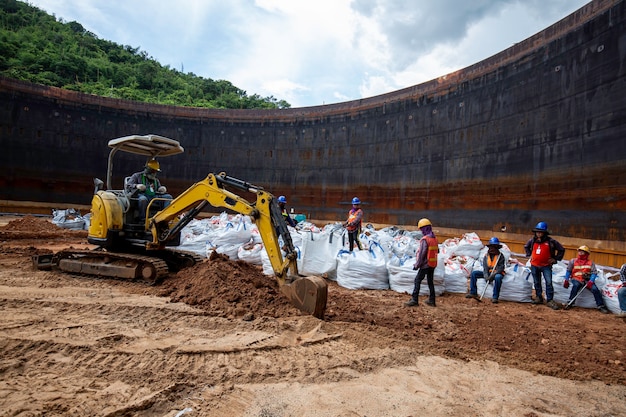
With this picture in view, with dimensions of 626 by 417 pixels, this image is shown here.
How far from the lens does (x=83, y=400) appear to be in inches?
80.5

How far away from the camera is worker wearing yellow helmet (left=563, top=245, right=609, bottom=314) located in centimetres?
531

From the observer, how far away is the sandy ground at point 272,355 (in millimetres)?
2189

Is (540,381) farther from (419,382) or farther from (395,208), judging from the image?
(395,208)

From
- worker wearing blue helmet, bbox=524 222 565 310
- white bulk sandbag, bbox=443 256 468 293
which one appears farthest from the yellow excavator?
worker wearing blue helmet, bbox=524 222 565 310

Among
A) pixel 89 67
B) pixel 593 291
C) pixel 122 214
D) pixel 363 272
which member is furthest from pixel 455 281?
pixel 89 67

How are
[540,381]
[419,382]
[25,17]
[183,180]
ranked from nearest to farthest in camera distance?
[419,382]
[540,381]
[183,180]
[25,17]

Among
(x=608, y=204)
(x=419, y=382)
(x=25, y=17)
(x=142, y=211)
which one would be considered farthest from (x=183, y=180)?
(x=25, y=17)

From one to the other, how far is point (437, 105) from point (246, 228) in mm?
9516

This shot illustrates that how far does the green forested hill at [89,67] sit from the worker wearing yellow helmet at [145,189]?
21431 mm

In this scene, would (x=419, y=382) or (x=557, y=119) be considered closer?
(x=419, y=382)

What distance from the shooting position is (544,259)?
219 inches

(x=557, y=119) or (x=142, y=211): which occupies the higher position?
(x=557, y=119)

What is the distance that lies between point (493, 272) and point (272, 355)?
4.10 metres

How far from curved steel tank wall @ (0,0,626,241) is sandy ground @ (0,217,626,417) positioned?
558cm
